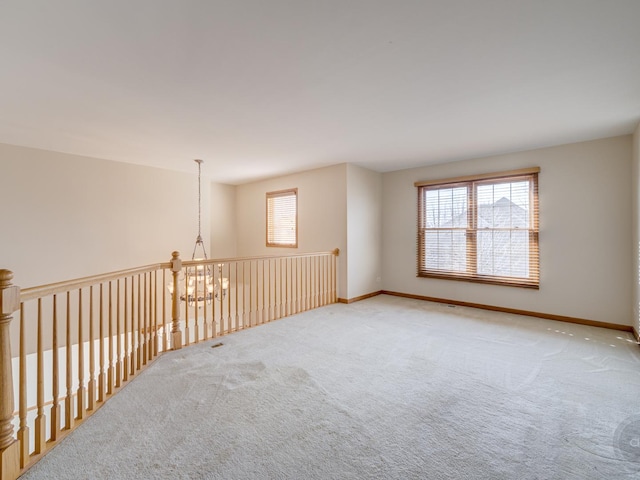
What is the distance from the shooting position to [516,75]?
241cm

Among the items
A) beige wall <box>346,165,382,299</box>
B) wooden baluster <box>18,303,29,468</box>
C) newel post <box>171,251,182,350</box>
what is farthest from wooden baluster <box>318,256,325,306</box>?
wooden baluster <box>18,303,29,468</box>

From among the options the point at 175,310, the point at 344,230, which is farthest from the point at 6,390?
the point at 344,230

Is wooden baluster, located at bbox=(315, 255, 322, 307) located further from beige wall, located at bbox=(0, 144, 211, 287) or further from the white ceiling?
beige wall, located at bbox=(0, 144, 211, 287)

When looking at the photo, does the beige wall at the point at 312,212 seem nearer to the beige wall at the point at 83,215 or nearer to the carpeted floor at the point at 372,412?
the beige wall at the point at 83,215

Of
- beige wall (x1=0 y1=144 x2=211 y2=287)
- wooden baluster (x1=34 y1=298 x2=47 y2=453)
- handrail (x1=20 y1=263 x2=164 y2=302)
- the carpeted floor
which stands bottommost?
the carpeted floor

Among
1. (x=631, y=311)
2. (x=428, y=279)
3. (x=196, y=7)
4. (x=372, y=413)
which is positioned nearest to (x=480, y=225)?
(x=428, y=279)

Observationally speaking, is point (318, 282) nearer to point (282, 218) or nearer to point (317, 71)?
point (282, 218)

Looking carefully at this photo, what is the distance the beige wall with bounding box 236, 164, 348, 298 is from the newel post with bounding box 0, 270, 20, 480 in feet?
14.1

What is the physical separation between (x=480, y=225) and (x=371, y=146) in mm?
2280

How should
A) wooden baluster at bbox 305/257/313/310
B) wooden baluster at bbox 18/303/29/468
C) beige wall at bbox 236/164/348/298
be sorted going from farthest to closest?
beige wall at bbox 236/164/348/298 < wooden baluster at bbox 305/257/313/310 < wooden baluster at bbox 18/303/29/468

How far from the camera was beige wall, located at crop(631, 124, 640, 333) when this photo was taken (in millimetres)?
3426

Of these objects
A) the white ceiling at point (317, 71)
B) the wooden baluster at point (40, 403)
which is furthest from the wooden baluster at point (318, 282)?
the wooden baluster at point (40, 403)

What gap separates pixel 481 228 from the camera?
4910 millimetres

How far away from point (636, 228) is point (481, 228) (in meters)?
1.75
